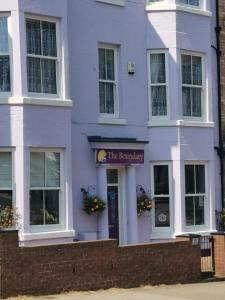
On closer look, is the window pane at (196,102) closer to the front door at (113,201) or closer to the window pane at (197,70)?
the window pane at (197,70)

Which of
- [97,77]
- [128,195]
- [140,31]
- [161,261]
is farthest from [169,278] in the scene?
[140,31]

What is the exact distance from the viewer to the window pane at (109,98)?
19234 millimetres

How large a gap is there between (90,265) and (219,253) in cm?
396

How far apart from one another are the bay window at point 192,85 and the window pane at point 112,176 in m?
2.63

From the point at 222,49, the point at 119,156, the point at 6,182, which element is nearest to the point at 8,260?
the point at 6,182

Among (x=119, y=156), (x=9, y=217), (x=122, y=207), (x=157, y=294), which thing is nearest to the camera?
(x=157, y=294)

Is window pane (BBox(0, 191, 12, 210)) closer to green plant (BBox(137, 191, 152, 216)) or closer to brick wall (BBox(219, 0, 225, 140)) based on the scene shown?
green plant (BBox(137, 191, 152, 216))

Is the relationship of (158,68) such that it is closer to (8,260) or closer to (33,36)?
(33,36)

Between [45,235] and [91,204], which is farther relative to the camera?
[91,204]

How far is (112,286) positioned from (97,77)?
596 centimetres

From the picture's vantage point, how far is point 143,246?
16.0m

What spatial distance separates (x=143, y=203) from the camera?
63.5 ft

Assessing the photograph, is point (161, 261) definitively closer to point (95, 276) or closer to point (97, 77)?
point (95, 276)

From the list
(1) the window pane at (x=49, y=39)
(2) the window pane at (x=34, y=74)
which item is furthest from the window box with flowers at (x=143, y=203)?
(1) the window pane at (x=49, y=39)
